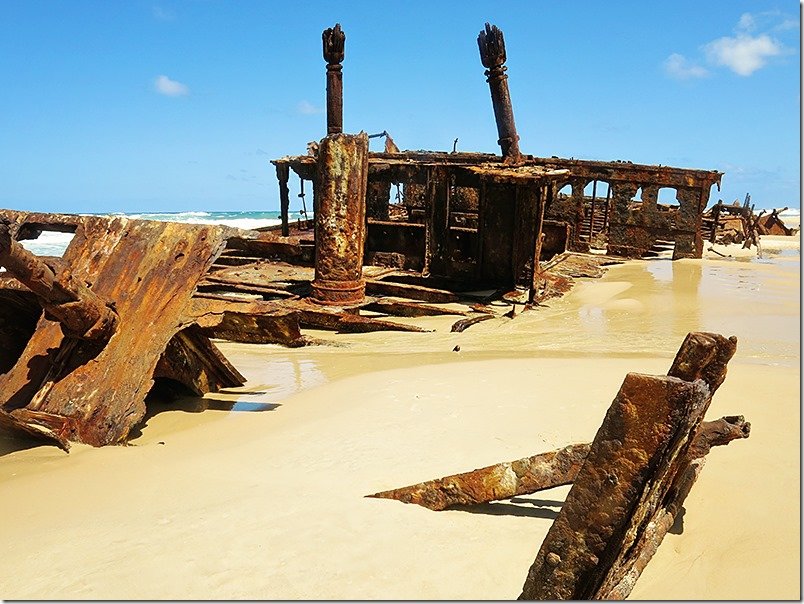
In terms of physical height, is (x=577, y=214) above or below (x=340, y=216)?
above

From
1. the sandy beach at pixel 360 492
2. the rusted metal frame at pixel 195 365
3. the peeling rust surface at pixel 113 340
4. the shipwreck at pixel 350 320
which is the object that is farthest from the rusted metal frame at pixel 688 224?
the peeling rust surface at pixel 113 340

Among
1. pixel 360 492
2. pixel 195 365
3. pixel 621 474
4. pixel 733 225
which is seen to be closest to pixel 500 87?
pixel 195 365

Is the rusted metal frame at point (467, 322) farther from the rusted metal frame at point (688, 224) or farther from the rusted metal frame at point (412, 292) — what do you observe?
the rusted metal frame at point (688, 224)

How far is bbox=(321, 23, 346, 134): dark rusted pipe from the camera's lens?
1378cm

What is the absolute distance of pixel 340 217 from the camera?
27.2 ft

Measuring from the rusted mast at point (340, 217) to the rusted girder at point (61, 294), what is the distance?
4578 mm

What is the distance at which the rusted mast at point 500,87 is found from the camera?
13.3 metres

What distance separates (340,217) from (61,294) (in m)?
5.10

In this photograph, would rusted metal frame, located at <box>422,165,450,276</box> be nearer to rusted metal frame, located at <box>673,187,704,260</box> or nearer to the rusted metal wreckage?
the rusted metal wreckage

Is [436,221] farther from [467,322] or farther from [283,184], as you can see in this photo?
[283,184]

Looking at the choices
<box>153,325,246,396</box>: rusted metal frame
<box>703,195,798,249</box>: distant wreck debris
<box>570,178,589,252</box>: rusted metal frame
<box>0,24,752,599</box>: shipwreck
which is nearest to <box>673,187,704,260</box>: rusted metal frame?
<box>570,178,589,252</box>: rusted metal frame

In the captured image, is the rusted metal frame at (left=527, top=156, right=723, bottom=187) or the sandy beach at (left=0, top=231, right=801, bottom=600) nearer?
the sandy beach at (left=0, top=231, right=801, bottom=600)

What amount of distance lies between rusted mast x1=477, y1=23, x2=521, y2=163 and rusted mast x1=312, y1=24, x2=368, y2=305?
5608 mm

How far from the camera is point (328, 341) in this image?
7012 mm
